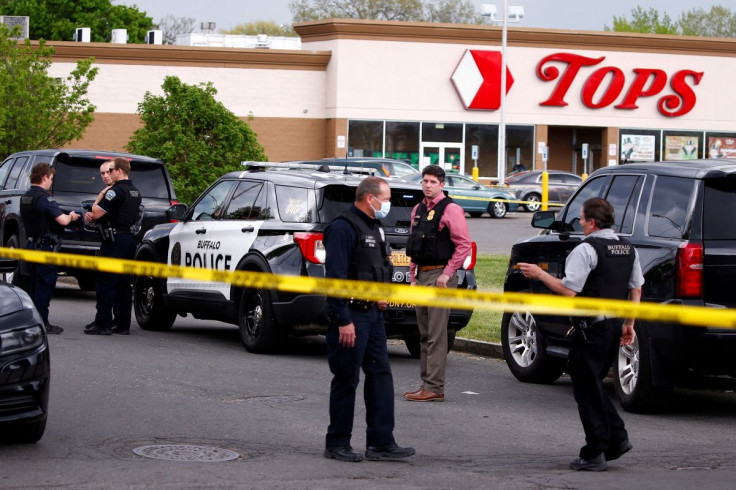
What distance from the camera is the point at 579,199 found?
1159cm

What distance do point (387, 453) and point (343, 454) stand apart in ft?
0.99

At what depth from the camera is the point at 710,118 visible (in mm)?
53719

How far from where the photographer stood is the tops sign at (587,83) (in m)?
51.0

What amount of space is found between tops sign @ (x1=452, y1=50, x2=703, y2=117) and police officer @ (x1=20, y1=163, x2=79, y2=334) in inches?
1498

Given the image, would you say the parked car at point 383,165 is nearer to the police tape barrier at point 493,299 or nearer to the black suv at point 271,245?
the black suv at point 271,245

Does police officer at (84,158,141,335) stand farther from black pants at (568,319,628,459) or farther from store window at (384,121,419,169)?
store window at (384,121,419,169)

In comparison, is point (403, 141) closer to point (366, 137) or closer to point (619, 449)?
point (366, 137)

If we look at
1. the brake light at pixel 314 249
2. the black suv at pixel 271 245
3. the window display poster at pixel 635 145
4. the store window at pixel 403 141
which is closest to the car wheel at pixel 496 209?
the store window at pixel 403 141

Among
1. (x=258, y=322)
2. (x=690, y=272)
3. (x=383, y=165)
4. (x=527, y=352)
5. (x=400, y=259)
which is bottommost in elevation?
(x=527, y=352)

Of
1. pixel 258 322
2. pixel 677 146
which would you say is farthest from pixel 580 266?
pixel 677 146

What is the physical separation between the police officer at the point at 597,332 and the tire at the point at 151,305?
7.52 meters

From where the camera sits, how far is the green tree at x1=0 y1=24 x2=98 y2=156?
27766 mm

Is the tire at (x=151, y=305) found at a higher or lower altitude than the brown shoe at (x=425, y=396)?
higher

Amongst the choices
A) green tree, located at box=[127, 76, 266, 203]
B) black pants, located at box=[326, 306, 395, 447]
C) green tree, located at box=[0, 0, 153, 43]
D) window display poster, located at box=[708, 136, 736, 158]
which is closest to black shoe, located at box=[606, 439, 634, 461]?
black pants, located at box=[326, 306, 395, 447]
